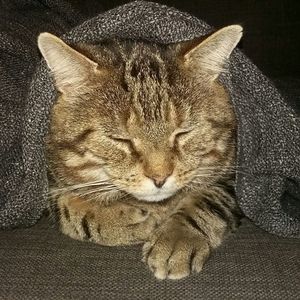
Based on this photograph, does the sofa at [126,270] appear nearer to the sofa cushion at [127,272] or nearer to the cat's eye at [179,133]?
the sofa cushion at [127,272]

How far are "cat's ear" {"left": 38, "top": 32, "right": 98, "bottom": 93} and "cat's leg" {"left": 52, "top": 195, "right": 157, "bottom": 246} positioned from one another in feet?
0.80

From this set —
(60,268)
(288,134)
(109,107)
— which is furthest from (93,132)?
(288,134)

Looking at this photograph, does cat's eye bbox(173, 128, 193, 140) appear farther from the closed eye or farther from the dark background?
the dark background

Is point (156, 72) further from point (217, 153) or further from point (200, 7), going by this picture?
point (200, 7)

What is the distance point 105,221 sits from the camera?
1.15m

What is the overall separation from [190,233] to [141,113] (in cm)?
24

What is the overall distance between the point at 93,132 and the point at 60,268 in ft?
0.89

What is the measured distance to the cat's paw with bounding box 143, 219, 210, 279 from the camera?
989 millimetres

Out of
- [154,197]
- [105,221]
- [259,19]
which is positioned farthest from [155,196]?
[259,19]

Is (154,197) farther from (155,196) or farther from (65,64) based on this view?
(65,64)

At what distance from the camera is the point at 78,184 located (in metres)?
1.20

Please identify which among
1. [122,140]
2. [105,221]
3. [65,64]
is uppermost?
[65,64]

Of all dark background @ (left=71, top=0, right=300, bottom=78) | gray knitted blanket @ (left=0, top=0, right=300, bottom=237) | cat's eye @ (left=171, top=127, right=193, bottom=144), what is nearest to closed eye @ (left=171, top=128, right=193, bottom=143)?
cat's eye @ (left=171, top=127, right=193, bottom=144)

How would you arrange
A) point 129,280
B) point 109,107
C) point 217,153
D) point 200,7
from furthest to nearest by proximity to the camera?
point 200,7 < point 217,153 < point 109,107 < point 129,280
